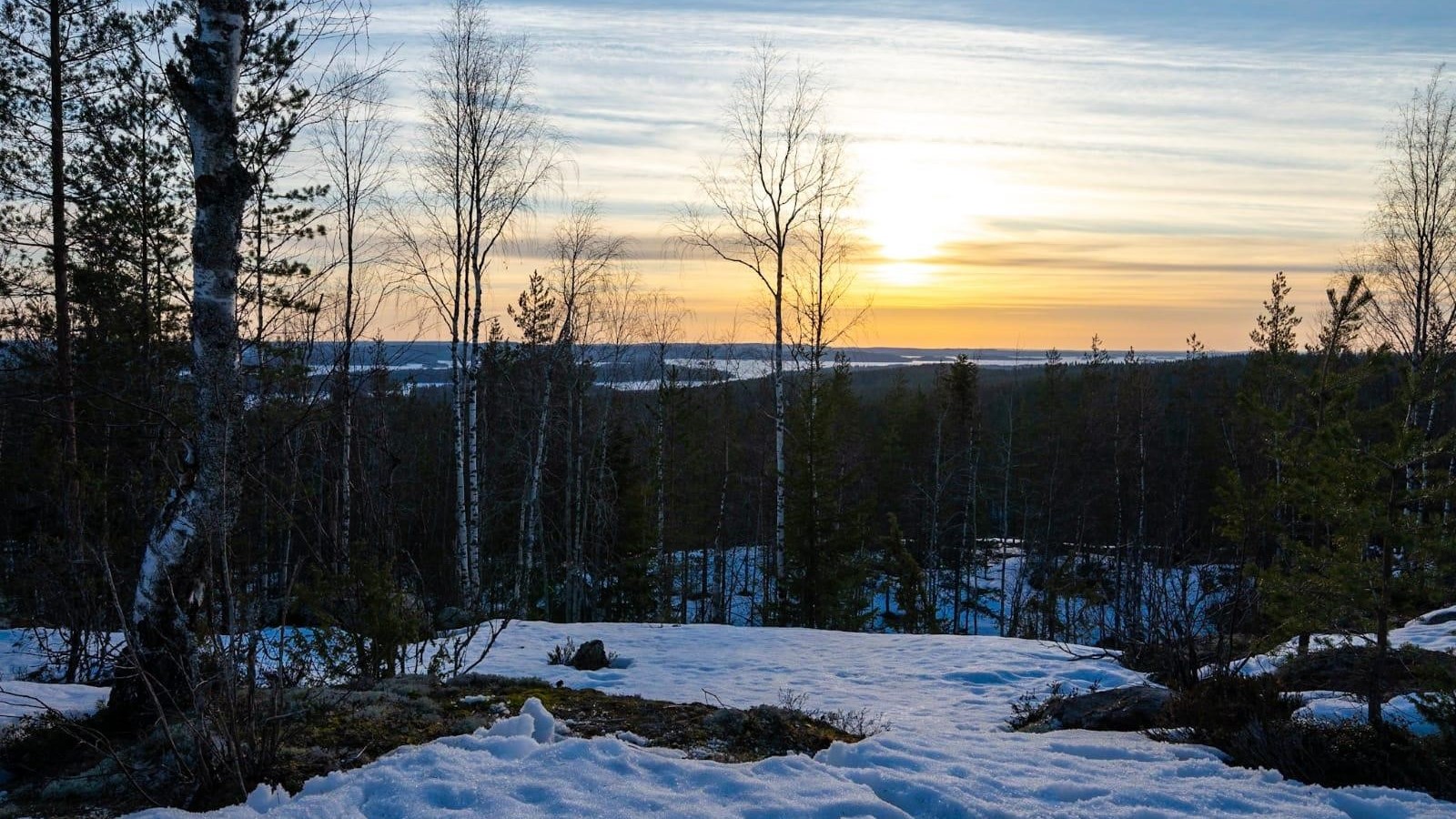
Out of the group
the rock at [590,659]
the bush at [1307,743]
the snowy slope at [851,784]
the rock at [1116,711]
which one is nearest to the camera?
the snowy slope at [851,784]

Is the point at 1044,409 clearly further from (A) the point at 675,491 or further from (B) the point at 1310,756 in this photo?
(B) the point at 1310,756

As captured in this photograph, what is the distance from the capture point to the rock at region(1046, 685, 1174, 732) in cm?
Result: 573

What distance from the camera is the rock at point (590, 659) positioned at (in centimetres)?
886

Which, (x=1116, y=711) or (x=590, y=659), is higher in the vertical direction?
(x=1116, y=711)

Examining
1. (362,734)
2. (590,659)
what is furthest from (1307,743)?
(590,659)

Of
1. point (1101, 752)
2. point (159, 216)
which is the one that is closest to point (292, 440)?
point (159, 216)

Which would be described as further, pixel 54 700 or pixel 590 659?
pixel 590 659

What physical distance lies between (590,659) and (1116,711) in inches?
209

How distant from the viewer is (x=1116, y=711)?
19.4ft

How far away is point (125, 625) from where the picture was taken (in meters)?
3.56

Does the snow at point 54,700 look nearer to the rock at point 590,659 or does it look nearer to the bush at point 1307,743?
the rock at point 590,659

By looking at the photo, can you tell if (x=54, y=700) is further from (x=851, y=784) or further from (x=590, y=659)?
(x=851, y=784)

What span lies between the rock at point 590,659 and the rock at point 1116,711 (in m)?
4.69

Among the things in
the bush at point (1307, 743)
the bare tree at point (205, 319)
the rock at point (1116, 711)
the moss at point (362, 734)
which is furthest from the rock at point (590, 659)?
the bush at point (1307, 743)
